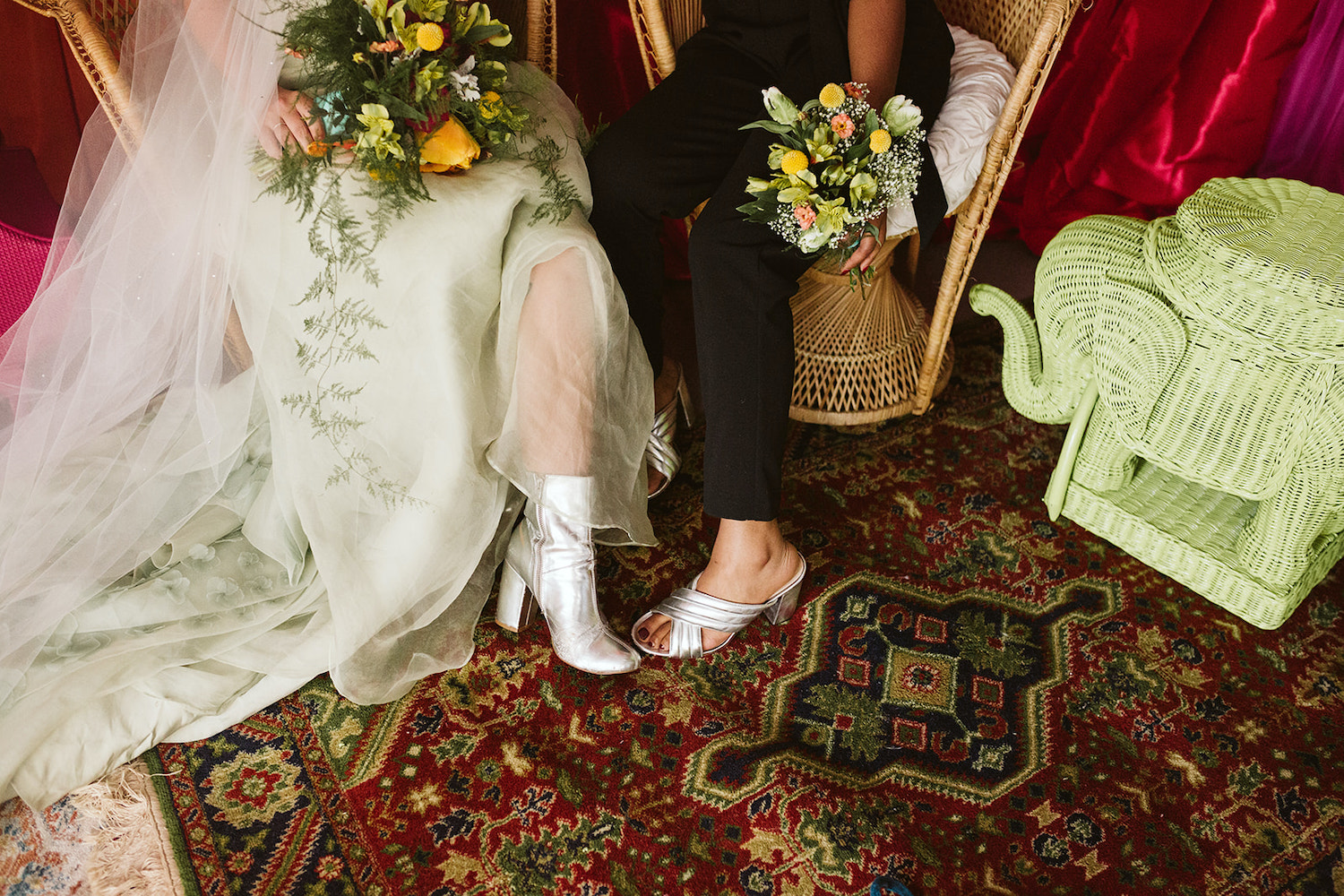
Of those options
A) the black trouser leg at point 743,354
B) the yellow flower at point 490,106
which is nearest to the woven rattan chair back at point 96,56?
the yellow flower at point 490,106

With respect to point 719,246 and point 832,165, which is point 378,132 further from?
point 832,165

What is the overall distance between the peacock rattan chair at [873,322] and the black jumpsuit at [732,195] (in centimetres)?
11

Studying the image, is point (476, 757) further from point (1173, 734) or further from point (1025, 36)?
point (1025, 36)

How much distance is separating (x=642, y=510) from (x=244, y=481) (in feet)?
2.11

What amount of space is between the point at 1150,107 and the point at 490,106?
1635 millimetres

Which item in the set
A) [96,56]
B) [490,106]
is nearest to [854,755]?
[490,106]

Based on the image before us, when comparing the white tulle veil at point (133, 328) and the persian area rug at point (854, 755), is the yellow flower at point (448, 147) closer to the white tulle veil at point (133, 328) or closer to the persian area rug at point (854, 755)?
the white tulle veil at point (133, 328)

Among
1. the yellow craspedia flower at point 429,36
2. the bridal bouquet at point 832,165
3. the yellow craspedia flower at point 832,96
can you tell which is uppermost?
the yellow craspedia flower at point 429,36

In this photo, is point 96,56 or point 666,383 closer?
point 96,56

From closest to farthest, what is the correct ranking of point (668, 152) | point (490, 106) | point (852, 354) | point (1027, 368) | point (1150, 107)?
point (490, 106) → point (668, 152) → point (1027, 368) → point (852, 354) → point (1150, 107)

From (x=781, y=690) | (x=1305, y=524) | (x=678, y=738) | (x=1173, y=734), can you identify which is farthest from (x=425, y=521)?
(x=1305, y=524)

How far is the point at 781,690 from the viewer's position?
132 cm

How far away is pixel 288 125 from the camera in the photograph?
47.1 inches

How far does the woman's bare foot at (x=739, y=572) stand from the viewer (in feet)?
4.44
